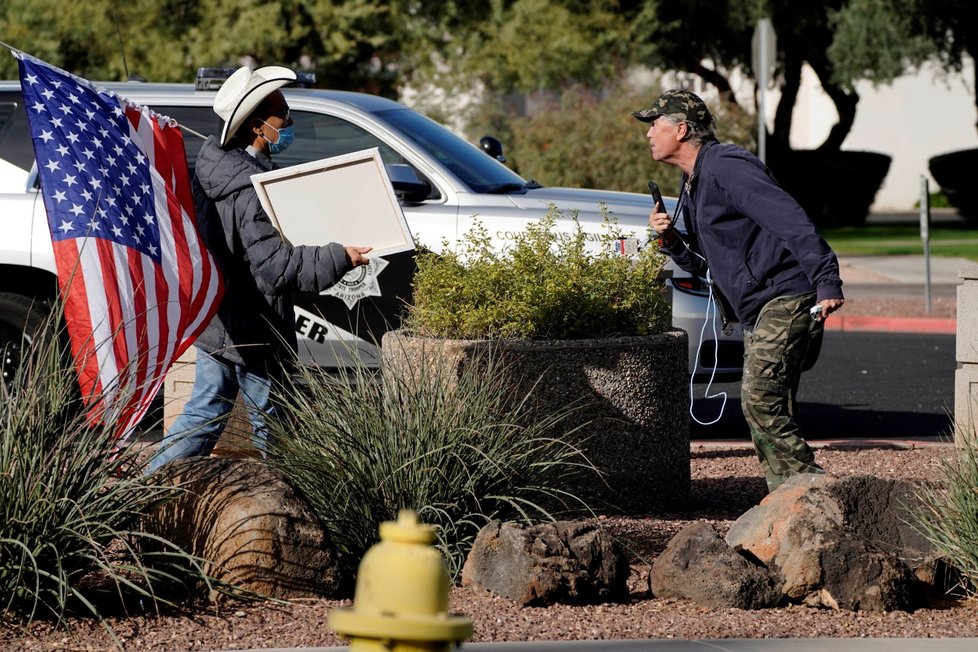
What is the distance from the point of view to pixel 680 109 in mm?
6148

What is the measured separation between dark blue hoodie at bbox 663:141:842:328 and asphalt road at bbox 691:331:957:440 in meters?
2.05

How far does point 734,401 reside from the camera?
34.8ft

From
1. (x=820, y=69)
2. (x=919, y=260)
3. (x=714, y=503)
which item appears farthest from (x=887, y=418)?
(x=820, y=69)

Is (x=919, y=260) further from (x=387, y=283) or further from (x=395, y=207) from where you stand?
(x=395, y=207)

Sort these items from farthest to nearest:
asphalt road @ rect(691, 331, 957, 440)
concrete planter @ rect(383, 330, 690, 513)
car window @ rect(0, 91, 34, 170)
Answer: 1. asphalt road @ rect(691, 331, 957, 440)
2. car window @ rect(0, 91, 34, 170)
3. concrete planter @ rect(383, 330, 690, 513)

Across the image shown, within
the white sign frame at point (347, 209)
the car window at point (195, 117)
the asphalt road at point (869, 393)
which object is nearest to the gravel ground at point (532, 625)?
the white sign frame at point (347, 209)

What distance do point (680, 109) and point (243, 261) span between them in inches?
74.2

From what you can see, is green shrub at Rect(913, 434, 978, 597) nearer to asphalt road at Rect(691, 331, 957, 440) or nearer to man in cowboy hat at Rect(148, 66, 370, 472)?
man in cowboy hat at Rect(148, 66, 370, 472)

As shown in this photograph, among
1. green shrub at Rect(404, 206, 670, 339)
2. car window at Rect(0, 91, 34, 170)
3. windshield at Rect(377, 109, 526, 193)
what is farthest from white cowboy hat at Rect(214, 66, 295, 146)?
car window at Rect(0, 91, 34, 170)

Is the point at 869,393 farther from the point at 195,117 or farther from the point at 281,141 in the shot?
the point at 281,141

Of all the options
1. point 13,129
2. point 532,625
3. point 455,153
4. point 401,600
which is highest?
point 13,129

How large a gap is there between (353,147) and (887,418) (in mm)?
3957

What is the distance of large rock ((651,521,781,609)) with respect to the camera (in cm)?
487

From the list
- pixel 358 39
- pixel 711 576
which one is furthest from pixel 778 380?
pixel 358 39
